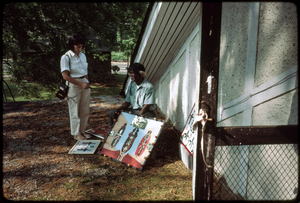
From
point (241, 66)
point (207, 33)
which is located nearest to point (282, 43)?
point (241, 66)

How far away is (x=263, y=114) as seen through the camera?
2.15 m

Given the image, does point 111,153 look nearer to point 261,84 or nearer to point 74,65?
point 74,65

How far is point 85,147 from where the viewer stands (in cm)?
388

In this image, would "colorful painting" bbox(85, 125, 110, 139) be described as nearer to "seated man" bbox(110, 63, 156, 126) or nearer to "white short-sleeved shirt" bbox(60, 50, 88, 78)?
"seated man" bbox(110, 63, 156, 126)

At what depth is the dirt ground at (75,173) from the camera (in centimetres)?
260

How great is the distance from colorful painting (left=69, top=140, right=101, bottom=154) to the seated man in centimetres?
63

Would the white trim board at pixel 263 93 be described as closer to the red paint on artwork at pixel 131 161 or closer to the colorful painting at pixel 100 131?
the red paint on artwork at pixel 131 161

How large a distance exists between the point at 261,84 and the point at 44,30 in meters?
7.55

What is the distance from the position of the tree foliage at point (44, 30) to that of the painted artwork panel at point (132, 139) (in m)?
4.96

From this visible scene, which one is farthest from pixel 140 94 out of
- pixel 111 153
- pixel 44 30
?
A: pixel 44 30

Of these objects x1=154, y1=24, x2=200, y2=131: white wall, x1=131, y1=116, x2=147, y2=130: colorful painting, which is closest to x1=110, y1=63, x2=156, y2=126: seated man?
x1=131, y1=116, x2=147, y2=130: colorful painting

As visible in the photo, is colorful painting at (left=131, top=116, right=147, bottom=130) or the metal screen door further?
colorful painting at (left=131, top=116, right=147, bottom=130)

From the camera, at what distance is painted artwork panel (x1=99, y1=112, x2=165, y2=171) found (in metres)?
3.25

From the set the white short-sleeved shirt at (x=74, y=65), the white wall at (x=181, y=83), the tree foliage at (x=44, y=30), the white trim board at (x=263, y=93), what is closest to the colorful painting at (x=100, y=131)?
the white short-sleeved shirt at (x=74, y=65)
